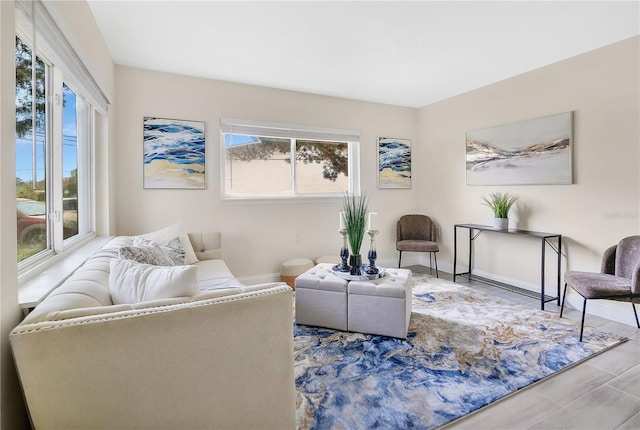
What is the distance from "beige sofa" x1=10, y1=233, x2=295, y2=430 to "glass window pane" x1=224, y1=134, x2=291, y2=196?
2617 millimetres

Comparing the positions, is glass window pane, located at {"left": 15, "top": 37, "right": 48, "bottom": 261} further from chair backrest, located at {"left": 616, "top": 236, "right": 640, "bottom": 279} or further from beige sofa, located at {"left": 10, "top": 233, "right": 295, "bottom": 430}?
Answer: chair backrest, located at {"left": 616, "top": 236, "right": 640, "bottom": 279}

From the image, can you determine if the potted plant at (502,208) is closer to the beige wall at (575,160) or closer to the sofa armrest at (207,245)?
the beige wall at (575,160)

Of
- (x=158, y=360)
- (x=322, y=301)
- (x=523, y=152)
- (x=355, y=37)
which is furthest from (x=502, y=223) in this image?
(x=158, y=360)

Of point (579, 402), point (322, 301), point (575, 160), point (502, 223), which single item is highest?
point (575, 160)

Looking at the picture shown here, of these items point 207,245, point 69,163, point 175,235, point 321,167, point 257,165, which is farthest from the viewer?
point 321,167

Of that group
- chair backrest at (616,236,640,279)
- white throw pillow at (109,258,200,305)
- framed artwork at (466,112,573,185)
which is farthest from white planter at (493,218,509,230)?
white throw pillow at (109,258,200,305)

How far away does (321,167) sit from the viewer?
177 inches

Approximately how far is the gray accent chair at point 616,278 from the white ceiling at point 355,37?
183 cm

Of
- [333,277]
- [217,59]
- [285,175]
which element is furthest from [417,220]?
[217,59]

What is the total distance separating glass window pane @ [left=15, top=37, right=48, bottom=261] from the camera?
1.57 metres

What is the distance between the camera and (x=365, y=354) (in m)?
2.29

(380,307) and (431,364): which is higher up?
(380,307)

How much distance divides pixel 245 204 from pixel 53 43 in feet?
7.93

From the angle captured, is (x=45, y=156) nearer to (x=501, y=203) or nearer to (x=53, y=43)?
(x=53, y=43)
